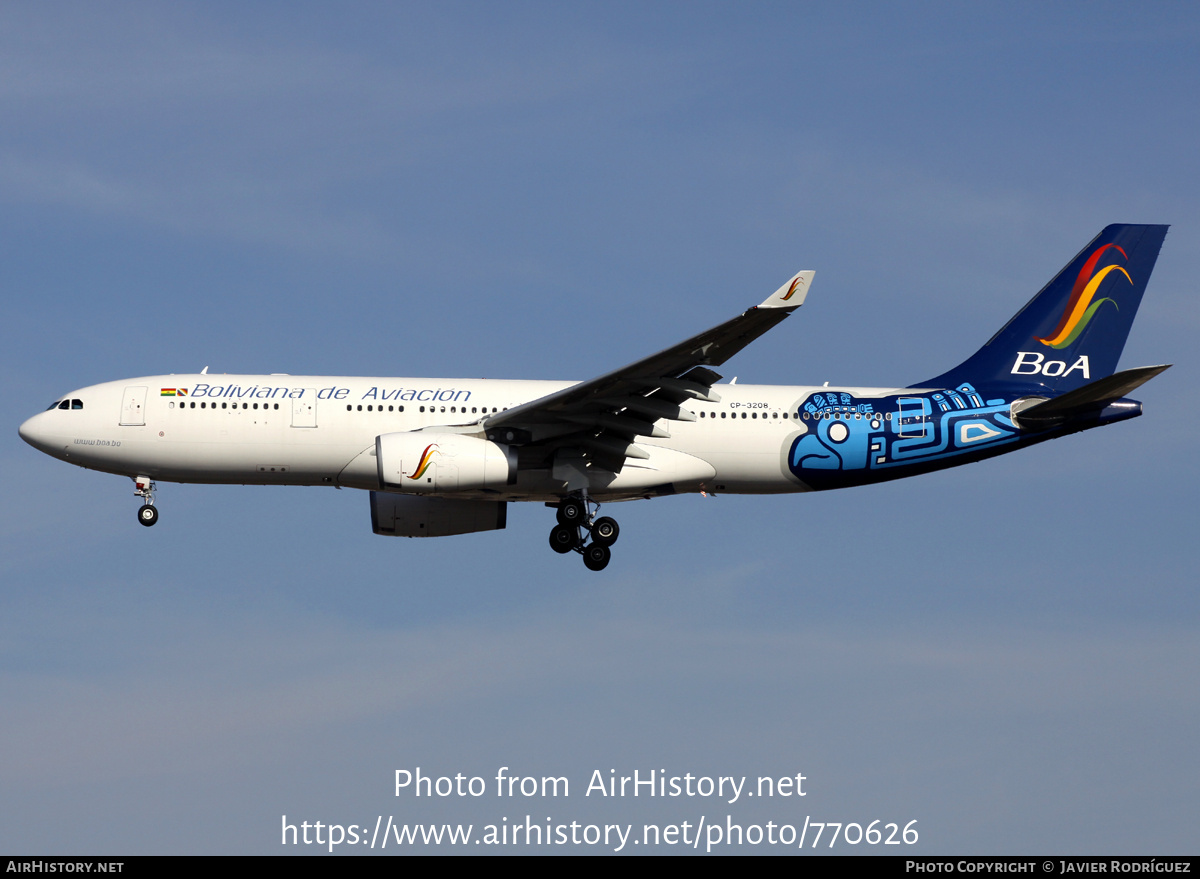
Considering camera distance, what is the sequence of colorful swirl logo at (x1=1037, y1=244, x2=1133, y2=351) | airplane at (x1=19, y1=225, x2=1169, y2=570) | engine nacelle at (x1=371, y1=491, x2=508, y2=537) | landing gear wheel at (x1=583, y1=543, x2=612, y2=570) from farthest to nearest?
colorful swirl logo at (x1=1037, y1=244, x2=1133, y2=351)
engine nacelle at (x1=371, y1=491, x2=508, y2=537)
landing gear wheel at (x1=583, y1=543, x2=612, y2=570)
airplane at (x1=19, y1=225, x2=1169, y2=570)

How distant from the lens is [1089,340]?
35.3 meters

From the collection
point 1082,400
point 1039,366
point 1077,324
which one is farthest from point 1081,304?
point 1082,400

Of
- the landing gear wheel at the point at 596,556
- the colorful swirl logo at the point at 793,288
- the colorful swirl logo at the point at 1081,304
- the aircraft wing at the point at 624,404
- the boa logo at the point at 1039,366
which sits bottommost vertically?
the landing gear wheel at the point at 596,556

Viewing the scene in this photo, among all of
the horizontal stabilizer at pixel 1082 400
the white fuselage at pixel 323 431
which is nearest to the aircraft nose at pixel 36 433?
the white fuselage at pixel 323 431

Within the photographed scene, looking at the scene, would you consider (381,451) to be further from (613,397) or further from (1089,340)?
(1089,340)

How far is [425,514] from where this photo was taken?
3372cm

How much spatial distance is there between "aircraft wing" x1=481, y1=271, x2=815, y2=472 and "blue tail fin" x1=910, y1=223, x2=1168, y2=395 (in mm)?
8437

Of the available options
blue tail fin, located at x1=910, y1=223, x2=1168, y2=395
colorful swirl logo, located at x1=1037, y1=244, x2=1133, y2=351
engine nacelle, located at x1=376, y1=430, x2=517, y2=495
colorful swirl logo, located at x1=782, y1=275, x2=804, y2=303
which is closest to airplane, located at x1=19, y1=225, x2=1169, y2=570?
engine nacelle, located at x1=376, y1=430, x2=517, y2=495

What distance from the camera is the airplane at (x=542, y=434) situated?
29672 mm

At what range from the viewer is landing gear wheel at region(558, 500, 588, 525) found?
103 feet

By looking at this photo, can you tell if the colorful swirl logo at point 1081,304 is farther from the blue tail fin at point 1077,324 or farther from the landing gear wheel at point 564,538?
the landing gear wheel at point 564,538

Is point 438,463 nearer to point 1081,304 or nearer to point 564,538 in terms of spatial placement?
point 564,538

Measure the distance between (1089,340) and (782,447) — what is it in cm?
952

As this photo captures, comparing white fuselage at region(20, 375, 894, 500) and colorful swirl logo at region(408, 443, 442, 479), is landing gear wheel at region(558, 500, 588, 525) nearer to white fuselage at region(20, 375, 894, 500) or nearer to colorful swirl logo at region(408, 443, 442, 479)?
white fuselage at region(20, 375, 894, 500)
